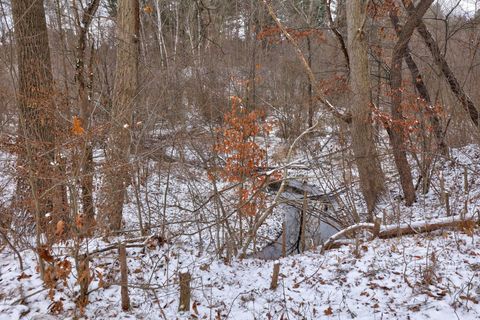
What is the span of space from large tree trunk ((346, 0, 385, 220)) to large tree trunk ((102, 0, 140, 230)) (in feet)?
15.6

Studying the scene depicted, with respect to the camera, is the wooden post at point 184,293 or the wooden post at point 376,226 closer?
the wooden post at point 184,293

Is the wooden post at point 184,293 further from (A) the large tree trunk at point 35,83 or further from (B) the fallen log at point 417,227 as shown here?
(B) the fallen log at point 417,227

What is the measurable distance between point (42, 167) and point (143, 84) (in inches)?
106

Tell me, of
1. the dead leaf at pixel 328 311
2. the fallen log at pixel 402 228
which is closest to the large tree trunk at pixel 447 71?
the fallen log at pixel 402 228

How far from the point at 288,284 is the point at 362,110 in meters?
4.85

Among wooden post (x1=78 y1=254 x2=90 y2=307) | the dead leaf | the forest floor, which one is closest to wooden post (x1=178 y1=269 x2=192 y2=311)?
the forest floor

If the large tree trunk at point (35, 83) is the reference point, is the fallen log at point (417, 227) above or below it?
below

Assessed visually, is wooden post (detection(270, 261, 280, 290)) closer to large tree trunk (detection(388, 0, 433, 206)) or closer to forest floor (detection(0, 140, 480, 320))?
forest floor (detection(0, 140, 480, 320))

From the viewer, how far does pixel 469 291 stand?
4023mm

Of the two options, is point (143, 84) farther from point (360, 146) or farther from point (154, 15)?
point (154, 15)

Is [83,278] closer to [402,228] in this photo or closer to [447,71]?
[402,228]

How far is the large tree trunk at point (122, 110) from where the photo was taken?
5.84m

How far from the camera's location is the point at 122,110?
6215 mm

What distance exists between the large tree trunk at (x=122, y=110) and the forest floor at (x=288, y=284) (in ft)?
3.09
